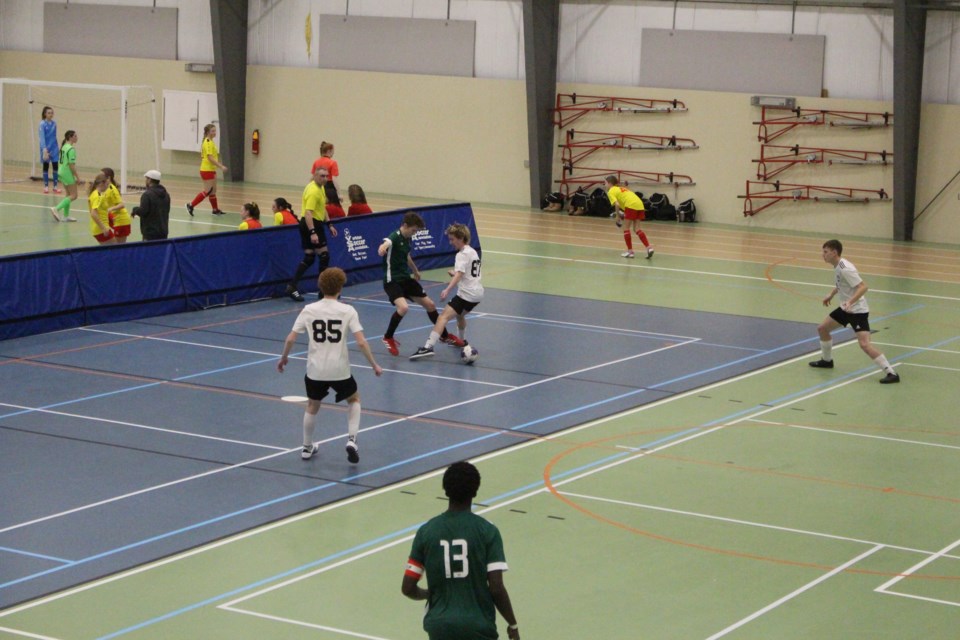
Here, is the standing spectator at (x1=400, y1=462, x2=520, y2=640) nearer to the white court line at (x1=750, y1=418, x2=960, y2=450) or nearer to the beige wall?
the white court line at (x1=750, y1=418, x2=960, y2=450)

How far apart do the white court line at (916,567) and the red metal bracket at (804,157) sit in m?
24.3

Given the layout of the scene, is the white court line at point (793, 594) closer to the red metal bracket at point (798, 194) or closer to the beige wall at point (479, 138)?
the beige wall at point (479, 138)

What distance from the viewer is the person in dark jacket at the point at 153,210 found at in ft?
72.2

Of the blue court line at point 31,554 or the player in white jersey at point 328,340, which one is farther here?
the player in white jersey at point 328,340

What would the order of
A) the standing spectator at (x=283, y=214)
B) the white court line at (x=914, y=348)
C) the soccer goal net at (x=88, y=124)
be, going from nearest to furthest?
the white court line at (x=914, y=348) < the standing spectator at (x=283, y=214) < the soccer goal net at (x=88, y=124)

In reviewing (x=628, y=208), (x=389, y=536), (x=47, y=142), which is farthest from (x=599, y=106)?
(x=389, y=536)

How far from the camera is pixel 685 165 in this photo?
3703cm

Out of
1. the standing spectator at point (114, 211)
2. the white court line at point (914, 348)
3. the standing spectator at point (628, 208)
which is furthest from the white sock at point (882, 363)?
the standing spectator at point (114, 211)

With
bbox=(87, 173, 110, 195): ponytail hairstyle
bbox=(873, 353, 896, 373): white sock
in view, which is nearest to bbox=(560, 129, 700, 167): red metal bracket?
bbox=(87, 173, 110, 195): ponytail hairstyle

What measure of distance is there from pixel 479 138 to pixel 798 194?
31.1ft

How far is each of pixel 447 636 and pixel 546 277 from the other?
19.6 metres

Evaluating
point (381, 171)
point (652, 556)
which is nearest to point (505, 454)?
point (652, 556)

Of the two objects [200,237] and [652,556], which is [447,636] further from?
[200,237]

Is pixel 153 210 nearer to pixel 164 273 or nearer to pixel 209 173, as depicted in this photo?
pixel 164 273
